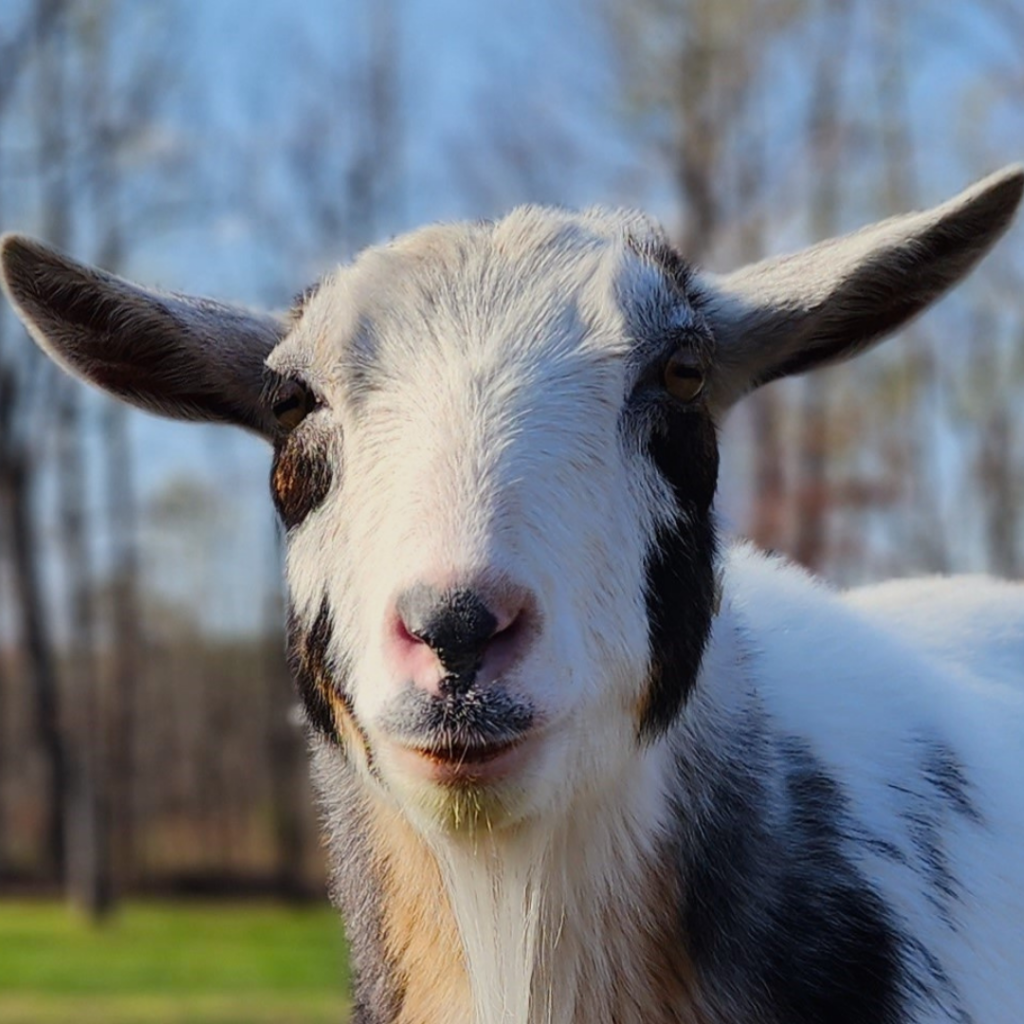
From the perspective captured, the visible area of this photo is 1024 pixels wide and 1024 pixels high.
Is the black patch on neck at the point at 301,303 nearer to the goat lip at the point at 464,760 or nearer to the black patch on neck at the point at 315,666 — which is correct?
the black patch on neck at the point at 315,666

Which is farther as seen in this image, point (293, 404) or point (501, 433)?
point (293, 404)

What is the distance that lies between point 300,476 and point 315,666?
477 millimetres

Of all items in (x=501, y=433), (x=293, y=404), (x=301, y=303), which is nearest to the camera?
(x=501, y=433)

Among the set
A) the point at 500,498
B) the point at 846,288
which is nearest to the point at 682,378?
the point at 846,288

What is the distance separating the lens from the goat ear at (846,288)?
13.9 ft

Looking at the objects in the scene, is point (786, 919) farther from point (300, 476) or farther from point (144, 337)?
point (144, 337)

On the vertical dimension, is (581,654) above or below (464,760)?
above

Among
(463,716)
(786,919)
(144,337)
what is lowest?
(786,919)

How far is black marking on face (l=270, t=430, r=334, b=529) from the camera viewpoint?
12.8 feet

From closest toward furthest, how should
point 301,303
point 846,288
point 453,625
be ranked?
1. point 453,625
2. point 846,288
3. point 301,303

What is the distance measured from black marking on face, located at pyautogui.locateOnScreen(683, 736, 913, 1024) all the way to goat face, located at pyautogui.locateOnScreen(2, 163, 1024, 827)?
16.0 inches

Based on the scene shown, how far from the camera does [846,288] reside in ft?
13.9

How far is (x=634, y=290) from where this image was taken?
3895mm

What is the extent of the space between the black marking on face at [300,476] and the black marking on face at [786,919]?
1.23 meters
